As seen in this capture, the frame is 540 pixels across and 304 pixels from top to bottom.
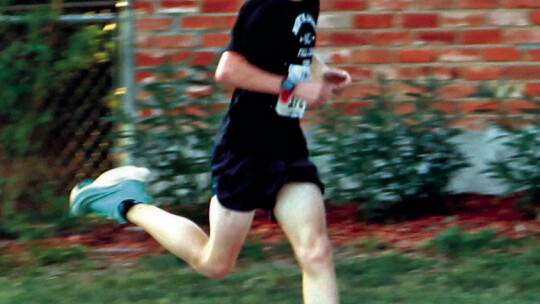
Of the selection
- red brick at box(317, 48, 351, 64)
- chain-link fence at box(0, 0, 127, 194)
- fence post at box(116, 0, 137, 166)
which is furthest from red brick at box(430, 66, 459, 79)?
chain-link fence at box(0, 0, 127, 194)

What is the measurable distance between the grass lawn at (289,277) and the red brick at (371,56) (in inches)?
54.6

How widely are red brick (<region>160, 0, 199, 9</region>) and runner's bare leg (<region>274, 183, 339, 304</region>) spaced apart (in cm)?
266

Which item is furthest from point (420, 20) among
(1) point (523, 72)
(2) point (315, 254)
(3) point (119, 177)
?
(2) point (315, 254)

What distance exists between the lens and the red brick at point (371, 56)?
6.14 metres

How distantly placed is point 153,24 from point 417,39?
1.72 metres

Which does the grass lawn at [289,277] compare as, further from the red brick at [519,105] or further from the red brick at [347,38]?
the red brick at [347,38]

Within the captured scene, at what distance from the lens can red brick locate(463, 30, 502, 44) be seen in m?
6.07

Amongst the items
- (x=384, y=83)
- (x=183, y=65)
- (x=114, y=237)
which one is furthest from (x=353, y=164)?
(x=114, y=237)

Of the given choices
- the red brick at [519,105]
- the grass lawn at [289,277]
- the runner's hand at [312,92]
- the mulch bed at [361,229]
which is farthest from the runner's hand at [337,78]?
the red brick at [519,105]

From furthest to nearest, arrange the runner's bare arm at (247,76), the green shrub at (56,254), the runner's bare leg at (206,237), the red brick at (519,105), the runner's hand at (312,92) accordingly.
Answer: the red brick at (519,105) → the green shrub at (56,254) → the runner's bare leg at (206,237) → the runner's bare arm at (247,76) → the runner's hand at (312,92)

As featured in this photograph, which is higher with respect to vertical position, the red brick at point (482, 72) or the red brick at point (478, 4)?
the red brick at point (478, 4)

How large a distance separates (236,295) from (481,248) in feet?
4.62

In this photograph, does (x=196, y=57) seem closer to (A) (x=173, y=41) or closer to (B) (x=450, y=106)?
(A) (x=173, y=41)

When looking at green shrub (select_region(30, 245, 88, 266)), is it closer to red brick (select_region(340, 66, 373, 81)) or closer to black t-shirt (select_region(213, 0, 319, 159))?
black t-shirt (select_region(213, 0, 319, 159))
